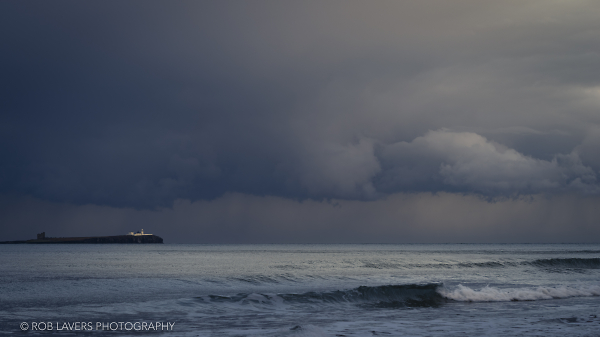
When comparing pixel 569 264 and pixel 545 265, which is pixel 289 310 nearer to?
pixel 545 265

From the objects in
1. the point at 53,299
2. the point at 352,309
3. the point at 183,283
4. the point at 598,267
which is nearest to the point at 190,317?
the point at 352,309

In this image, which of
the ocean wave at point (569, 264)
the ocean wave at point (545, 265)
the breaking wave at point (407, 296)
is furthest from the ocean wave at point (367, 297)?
the ocean wave at point (569, 264)

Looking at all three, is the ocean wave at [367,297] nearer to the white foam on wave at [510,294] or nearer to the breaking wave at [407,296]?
the breaking wave at [407,296]

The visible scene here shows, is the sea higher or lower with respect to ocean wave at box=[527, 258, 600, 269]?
higher

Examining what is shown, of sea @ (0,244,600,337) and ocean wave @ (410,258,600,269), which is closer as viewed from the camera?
sea @ (0,244,600,337)

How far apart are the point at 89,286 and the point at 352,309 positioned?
20154 millimetres

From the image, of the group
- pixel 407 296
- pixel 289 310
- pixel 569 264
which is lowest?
pixel 569 264

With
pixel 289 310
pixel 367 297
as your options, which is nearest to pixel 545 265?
pixel 367 297

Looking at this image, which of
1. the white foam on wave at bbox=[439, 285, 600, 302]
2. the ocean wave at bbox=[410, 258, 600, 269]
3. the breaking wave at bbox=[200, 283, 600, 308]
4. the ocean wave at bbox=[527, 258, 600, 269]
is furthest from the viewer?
the ocean wave at bbox=[527, 258, 600, 269]

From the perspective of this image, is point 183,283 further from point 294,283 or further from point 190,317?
point 190,317

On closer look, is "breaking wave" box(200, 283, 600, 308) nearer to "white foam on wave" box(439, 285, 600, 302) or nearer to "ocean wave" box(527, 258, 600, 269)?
"white foam on wave" box(439, 285, 600, 302)

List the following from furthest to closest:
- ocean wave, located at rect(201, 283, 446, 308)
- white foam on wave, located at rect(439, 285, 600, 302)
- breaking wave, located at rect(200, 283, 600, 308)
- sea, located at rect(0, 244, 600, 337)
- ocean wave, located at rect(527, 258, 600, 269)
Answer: ocean wave, located at rect(527, 258, 600, 269) → white foam on wave, located at rect(439, 285, 600, 302) → breaking wave, located at rect(200, 283, 600, 308) → ocean wave, located at rect(201, 283, 446, 308) → sea, located at rect(0, 244, 600, 337)

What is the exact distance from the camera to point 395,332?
15461 millimetres

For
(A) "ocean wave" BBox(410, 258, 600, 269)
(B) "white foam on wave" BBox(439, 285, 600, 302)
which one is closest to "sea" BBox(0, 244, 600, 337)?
(B) "white foam on wave" BBox(439, 285, 600, 302)
